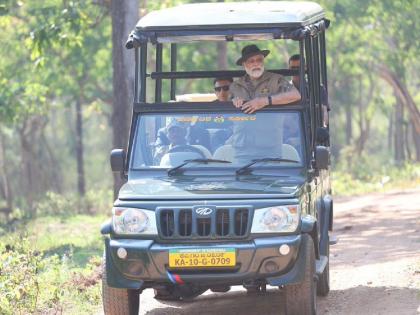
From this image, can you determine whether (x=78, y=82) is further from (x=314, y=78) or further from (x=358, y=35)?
(x=314, y=78)

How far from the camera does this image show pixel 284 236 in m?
7.75

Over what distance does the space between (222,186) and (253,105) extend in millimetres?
1035

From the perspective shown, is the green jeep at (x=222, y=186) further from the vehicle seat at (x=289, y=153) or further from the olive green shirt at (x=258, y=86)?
the olive green shirt at (x=258, y=86)

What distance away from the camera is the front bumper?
7.69 meters

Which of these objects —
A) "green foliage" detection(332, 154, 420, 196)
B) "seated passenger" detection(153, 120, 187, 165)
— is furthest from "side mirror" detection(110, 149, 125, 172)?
"green foliage" detection(332, 154, 420, 196)

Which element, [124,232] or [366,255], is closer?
[124,232]

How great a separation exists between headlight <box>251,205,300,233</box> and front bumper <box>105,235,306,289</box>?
0.22 ft

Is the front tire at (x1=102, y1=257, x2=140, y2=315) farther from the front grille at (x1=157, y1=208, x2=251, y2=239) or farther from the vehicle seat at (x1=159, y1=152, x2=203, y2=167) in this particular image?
the vehicle seat at (x1=159, y1=152, x2=203, y2=167)

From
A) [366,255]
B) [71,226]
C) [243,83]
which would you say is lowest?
[71,226]

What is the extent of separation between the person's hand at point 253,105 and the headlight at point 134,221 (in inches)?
60.6

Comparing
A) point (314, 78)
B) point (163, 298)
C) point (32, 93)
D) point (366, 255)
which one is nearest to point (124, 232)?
point (163, 298)

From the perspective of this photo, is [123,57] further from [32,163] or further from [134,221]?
[32,163]

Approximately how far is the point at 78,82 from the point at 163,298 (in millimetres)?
25785

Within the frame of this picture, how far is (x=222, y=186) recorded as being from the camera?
818 centimetres
